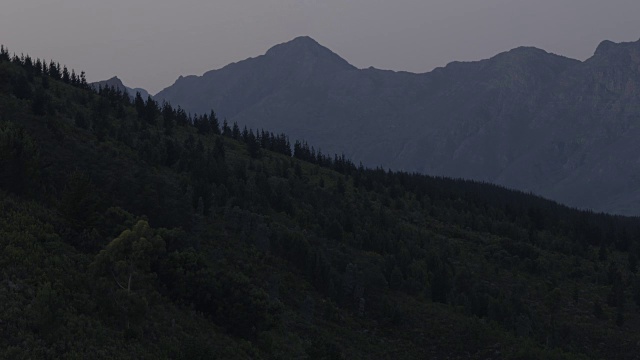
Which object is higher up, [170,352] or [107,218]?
[107,218]

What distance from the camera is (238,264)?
140ft

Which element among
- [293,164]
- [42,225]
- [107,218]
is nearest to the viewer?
[42,225]

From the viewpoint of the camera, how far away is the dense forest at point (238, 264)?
25.9m

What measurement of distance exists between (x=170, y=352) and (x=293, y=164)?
73863 millimetres

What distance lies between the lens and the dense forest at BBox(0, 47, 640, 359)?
2592 cm

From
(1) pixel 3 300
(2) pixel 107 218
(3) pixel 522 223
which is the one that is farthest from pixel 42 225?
(3) pixel 522 223

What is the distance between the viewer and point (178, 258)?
106ft

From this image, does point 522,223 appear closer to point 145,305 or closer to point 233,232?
point 233,232

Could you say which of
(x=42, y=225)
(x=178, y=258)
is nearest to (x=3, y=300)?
(x=42, y=225)

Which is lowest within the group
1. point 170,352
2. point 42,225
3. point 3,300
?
point 170,352

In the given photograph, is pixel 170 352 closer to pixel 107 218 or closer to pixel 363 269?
pixel 107 218

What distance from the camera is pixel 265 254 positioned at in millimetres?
47250

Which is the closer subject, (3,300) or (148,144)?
(3,300)

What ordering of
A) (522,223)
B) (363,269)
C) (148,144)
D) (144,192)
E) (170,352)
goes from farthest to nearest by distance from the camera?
(522,223)
(148,144)
(363,269)
(144,192)
(170,352)
